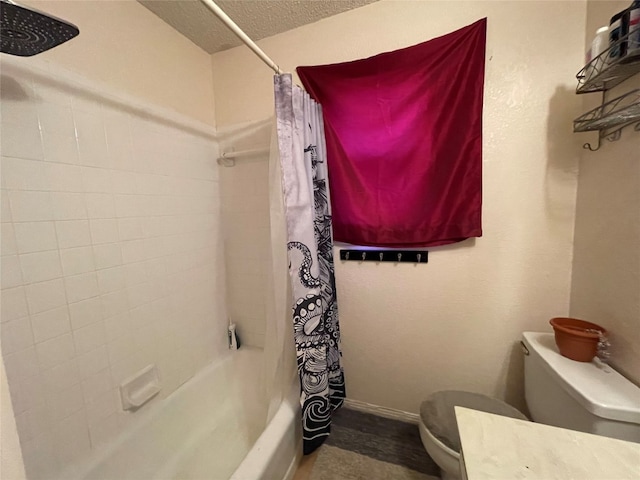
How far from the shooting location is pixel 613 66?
31.3 inches

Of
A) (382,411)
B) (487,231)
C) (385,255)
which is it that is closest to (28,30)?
(385,255)

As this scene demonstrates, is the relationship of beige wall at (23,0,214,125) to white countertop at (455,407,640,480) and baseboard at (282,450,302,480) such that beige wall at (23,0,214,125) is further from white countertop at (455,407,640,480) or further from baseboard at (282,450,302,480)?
baseboard at (282,450,302,480)

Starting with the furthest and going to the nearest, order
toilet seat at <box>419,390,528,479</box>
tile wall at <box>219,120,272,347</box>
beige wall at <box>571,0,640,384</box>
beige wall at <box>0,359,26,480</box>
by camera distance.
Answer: tile wall at <box>219,120,272,347</box>, toilet seat at <box>419,390,528,479</box>, beige wall at <box>571,0,640,384</box>, beige wall at <box>0,359,26,480</box>

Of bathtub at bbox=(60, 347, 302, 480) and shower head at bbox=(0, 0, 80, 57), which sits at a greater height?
shower head at bbox=(0, 0, 80, 57)

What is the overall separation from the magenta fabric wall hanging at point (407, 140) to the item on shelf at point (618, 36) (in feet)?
1.34

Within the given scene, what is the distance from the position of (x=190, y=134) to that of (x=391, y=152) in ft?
3.82

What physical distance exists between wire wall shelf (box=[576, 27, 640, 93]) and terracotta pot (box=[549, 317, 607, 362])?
2.83ft

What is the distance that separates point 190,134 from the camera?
154 cm

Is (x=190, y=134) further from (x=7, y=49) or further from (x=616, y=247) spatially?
(x=616, y=247)

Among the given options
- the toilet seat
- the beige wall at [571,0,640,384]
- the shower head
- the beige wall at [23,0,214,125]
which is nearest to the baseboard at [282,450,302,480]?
the toilet seat

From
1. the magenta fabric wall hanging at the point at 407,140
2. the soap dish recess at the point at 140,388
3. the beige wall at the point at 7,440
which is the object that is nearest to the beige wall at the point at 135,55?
the magenta fabric wall hanging at the point at 407,140

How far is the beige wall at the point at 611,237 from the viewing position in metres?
0.83

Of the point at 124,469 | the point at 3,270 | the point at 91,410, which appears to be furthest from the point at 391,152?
the point at 124,469

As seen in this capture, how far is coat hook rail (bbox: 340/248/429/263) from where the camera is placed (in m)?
1.36
